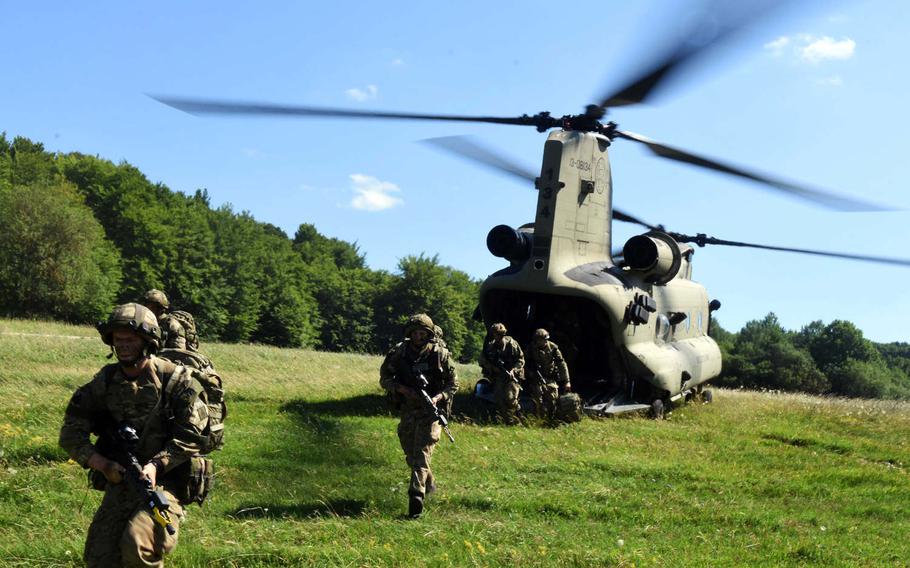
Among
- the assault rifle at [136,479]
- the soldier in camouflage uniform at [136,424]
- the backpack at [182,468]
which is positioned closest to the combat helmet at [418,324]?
the backpack at [182,468]

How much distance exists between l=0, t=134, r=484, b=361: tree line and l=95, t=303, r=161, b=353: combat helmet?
42.1 m

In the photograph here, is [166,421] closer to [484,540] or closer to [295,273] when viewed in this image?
[484,540]

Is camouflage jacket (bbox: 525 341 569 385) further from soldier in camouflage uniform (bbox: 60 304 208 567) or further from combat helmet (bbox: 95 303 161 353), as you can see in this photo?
combat helmet (bbox: 95 303 161 353)

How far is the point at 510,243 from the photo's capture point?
13.6m

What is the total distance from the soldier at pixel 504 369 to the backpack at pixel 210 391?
22.5 ft

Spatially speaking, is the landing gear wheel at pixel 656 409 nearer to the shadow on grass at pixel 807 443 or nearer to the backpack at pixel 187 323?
the shadow on grass at pixel 807 443

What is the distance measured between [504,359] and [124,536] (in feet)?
29.7

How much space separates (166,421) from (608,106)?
884cm

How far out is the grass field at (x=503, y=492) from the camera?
6023mm

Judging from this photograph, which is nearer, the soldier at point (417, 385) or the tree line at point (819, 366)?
the soldier at point (417, 385)

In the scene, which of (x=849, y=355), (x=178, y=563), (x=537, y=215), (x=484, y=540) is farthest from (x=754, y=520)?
(x=849, y=355)

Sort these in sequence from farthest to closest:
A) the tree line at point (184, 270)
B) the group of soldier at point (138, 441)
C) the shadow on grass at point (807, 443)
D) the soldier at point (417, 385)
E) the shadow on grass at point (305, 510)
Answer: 1. the tree line at point (184, 270)
2. the shadow on grass at point (807, 443)
3. the soldier at point (417, 385)
4. the shadow on grass at point (305, 510)
5. the group of soldier at point (138, 441)

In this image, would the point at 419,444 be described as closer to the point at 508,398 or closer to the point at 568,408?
the point at 508,398

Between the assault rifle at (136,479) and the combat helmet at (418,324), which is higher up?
the combat helmet at (418,324)
